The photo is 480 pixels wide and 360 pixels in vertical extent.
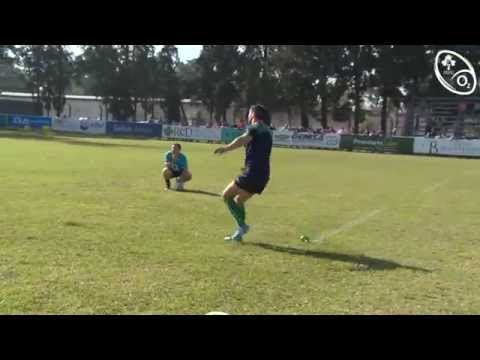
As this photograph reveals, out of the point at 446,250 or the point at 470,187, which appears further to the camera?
the point at 470,187

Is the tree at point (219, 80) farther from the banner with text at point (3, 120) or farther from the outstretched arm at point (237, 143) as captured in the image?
the outstretched arm at point (237, 143)

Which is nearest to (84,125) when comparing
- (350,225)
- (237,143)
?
(350,225)

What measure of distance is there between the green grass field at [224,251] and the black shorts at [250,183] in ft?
2.56

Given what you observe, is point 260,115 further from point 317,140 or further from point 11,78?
point 11,78

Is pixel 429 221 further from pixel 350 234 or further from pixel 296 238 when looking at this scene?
pixel 296 238

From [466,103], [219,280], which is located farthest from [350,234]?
[466,103]

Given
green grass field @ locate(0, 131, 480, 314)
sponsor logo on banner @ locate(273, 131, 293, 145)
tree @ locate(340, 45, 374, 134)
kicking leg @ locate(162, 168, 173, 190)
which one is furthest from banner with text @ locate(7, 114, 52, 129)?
kicking leg @ locate(162, 168, 173, 190)

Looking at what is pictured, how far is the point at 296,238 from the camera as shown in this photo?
1007 cm

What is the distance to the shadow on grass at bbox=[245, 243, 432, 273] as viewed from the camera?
324 inches

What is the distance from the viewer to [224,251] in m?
8.68

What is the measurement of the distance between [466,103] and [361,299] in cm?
5481
